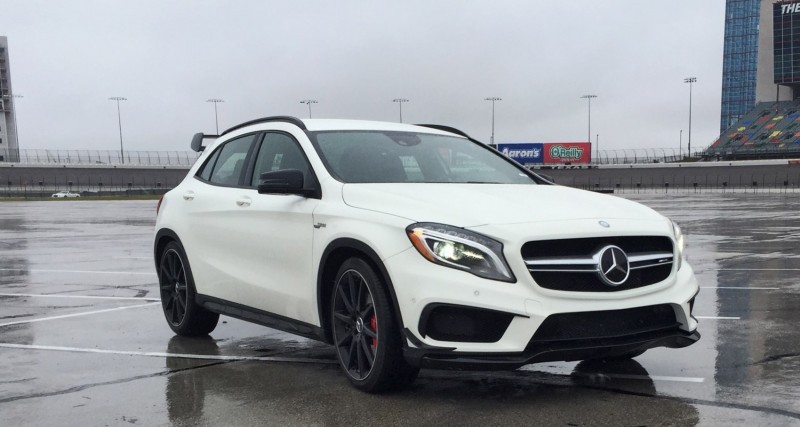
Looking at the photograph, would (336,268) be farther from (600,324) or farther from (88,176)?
(88,176)

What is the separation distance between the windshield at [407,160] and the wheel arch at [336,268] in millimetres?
556

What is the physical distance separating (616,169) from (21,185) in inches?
2681

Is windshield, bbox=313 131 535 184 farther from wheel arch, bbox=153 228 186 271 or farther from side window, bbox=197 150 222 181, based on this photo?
wheel arch, bbox=153 228 186 271

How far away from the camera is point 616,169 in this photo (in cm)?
10050

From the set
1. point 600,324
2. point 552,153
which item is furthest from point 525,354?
point 552,153

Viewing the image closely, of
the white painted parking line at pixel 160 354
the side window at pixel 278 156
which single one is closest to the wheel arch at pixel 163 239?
the white painted parking line at pixel 160 354

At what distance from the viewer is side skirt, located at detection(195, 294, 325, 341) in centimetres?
552

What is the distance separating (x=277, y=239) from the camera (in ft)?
19.0

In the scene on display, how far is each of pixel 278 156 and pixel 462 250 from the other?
230 cm

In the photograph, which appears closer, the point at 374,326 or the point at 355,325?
the point at 374,326

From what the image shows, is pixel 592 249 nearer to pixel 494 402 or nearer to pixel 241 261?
pixel 494 402

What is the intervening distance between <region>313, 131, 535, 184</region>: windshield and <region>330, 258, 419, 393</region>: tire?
31.3 inches

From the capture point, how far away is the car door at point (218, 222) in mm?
6398

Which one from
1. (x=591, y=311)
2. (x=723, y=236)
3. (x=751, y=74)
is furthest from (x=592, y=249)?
(x=751, y=74)
